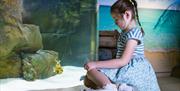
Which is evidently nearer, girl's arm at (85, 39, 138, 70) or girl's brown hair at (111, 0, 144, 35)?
girl's arm at (85, 39, 138, 70)

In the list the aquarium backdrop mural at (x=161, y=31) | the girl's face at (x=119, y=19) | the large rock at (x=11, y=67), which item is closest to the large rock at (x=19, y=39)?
the large rock at (x=11, y=67)

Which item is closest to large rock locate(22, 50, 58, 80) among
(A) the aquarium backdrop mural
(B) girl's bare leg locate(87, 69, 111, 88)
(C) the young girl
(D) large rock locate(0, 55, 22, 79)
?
(D) large rock locate(0, 55, 22, 79)

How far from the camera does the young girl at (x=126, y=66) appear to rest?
177 centimetres

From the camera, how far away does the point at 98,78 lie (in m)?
1.74

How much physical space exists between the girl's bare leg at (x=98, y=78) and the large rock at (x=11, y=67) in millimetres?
1716

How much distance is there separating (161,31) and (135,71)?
109 inches

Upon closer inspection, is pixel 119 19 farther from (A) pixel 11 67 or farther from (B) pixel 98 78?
(A) pixel 11 67

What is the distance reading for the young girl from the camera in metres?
1.77

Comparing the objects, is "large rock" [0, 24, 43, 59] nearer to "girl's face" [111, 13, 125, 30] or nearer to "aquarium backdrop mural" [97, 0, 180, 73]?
"aquarium backdrop mural" [97, 0, 180, 73]

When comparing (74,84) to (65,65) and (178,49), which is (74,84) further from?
(178,49)

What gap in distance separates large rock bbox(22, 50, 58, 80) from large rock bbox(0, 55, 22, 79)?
61 millimetres

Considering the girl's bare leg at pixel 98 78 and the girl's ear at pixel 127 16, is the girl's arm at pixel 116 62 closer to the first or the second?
the girl's bare leg at pixel 98 78

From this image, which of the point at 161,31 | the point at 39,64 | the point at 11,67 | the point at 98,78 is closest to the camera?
the point at 98,78

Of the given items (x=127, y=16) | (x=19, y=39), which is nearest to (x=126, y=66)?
(x=127, y=16)
